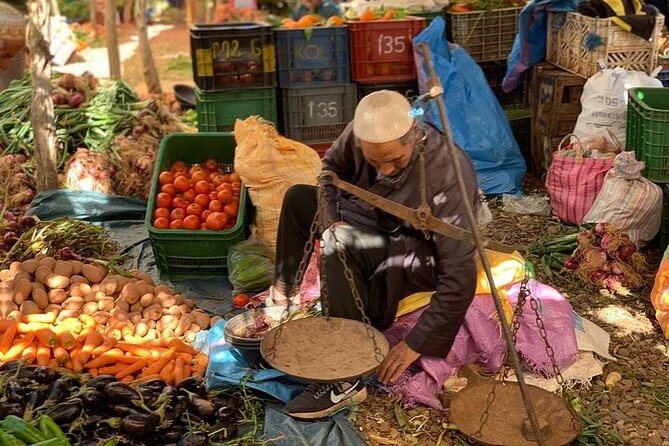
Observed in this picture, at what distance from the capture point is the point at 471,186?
11.3ft

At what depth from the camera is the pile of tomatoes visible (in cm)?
488

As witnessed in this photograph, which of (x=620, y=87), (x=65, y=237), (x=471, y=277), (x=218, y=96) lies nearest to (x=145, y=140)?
(x=218, y=96)

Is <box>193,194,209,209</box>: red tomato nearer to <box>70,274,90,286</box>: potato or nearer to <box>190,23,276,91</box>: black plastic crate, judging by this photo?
<box>70,274,90,286</box>: potato

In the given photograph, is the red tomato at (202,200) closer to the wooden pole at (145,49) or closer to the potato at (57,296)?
the potato at (57,296)

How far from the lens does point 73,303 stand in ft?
13.7

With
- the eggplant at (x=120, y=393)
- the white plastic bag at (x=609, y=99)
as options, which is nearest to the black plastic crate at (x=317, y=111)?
the white plastic bag at (x=609, y=99)

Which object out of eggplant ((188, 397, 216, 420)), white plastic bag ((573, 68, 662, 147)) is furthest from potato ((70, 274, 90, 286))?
white plastic bag ((573, 68, 662, 147))

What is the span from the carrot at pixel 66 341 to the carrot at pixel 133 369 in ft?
0.87

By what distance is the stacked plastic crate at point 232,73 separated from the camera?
6.43 meters

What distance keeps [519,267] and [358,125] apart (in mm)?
1147

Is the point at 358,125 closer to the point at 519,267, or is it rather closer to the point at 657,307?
the point at 519,267

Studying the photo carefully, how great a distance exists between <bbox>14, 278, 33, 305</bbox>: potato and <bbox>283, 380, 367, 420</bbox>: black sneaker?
5.06 feet

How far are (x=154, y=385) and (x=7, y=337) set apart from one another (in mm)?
789

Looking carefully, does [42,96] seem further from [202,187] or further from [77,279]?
[77,279]
